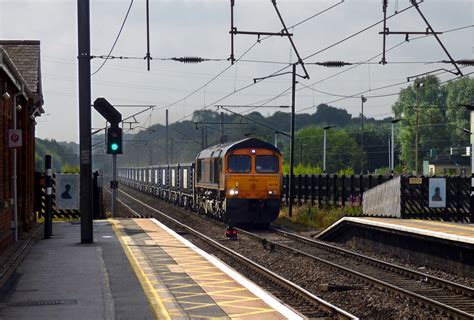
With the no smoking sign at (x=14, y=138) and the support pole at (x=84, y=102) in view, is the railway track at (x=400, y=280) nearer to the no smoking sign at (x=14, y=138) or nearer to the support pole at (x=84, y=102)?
the support pole at (x=84, y=102)

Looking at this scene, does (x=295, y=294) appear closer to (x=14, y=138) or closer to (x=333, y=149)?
(x=14, y=138)

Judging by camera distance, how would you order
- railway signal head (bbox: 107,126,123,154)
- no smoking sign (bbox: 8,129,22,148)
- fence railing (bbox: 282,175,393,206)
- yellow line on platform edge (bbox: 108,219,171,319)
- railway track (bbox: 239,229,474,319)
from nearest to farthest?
yellow line on platform edge (bbox: 108,219,171,319)
railway track (bbox: 239,229,474,319)
no smoking sign (bbox: 8,129,22,148)
railway signal head (bbox: 107,126,123,154)
fence railing (bbox: 282,175,393,206)

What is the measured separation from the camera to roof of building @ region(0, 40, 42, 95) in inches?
990

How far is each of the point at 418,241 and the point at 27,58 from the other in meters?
14.5

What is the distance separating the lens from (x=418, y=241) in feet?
63.8

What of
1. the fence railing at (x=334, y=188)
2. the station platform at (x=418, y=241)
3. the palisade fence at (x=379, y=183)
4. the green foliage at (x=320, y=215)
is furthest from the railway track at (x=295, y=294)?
the fence railing at (x=334, y=188)

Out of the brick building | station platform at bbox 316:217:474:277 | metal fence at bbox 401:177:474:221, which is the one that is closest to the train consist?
station platform at bbox 316:217:474:277

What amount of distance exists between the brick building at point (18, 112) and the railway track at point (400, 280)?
7331 mm

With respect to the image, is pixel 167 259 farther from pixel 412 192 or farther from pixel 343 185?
pixel 343 185

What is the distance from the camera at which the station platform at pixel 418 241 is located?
1689 centimetres

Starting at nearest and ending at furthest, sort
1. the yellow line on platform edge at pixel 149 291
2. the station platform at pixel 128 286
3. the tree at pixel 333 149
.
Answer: the yellow line on platform edge at pixel 149 291 → the station platform at pixel 128 286 → the tree at pixel 333 149

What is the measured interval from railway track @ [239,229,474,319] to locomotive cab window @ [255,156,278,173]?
6481 millimetres

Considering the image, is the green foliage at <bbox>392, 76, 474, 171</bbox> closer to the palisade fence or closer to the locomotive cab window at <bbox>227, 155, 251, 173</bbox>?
the palisade fence

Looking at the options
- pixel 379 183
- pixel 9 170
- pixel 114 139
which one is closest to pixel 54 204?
pixel 9 170
